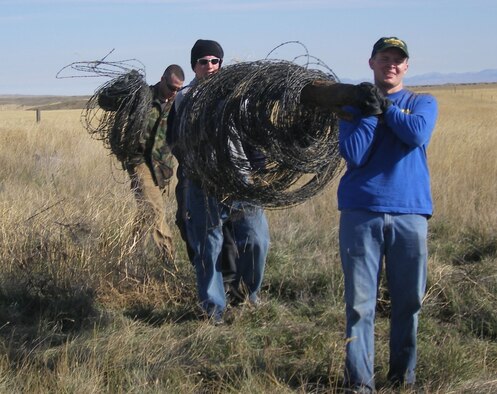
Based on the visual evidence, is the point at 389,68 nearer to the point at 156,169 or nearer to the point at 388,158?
the point at 388,158

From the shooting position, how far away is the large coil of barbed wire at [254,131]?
14.8ft

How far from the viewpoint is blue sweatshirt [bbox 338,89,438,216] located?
3934mm

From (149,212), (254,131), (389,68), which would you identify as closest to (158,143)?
(149,212)

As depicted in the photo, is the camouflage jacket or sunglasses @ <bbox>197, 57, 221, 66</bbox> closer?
sunglasses @ <bbox>197, 57, 221, 66</bbox>

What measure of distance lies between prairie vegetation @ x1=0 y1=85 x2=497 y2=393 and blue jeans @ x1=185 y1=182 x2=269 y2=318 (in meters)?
0.19

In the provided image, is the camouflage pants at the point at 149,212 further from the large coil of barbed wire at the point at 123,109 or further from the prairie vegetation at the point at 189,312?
the large coil of barbed wire at the point at 123,109

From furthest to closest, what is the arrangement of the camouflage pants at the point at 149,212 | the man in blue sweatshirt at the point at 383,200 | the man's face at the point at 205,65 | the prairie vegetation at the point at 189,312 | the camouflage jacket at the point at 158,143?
the camouflage jacket at the point at 158,143
the camouflage pants at the point at 149,212
the man's face at the point at 205,65
the prairie vegetation at the point at 189,312
the man in blue sweatshirt at the point at 383,200

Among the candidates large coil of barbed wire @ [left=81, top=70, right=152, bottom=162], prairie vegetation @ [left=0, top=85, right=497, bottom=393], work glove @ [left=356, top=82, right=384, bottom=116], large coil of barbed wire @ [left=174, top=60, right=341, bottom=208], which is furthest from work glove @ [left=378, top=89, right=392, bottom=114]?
Result: large coil of barbed wire @ [left=81, top=70, right=152, bottom=162]

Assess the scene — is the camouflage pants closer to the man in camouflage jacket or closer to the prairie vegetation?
the man in camouflage jacket

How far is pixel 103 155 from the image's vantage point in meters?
13.8

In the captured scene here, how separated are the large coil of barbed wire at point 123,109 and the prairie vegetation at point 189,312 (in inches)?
21.5

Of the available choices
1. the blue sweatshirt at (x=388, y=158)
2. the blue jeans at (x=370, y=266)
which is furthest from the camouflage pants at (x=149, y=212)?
the blue sweatshirt at (x=388, y=158)

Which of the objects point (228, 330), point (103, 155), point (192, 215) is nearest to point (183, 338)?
point (228, 330)

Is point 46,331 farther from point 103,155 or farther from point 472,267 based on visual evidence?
point 103,155
